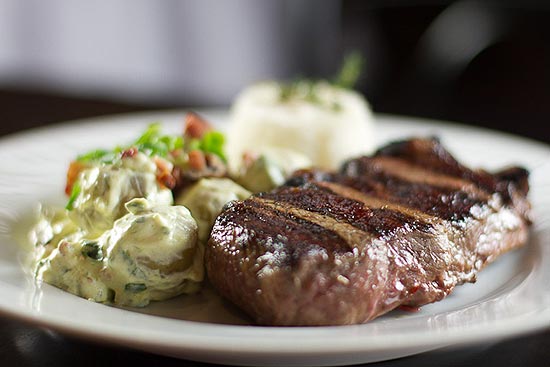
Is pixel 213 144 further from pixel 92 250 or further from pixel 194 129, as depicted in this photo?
pixel 92 250

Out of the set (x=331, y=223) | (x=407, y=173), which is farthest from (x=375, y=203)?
(x=407, y=173)

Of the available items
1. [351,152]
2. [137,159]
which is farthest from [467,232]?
[351,152]

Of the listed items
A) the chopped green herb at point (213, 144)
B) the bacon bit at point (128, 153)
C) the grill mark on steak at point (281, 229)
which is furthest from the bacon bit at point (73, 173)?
the grill mark on steak at point (281, 229)

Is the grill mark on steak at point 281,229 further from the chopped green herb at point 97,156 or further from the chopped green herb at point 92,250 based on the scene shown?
the chopped green herb at point 97,156

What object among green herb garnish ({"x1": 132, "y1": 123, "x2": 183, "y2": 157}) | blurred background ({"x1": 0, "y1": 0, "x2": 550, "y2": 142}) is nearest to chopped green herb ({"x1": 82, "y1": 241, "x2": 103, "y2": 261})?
green herb garnish ({"x1": 132, "y1": 123, "x2": 183, "y2": 157})

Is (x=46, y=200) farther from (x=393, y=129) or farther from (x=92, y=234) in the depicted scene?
(x=393, y=129)

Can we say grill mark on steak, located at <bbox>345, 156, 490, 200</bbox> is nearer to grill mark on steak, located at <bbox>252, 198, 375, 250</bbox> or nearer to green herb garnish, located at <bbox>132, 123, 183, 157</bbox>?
grill mark on steak, located at <bbox>252, 198, 375, 250</bbox>
